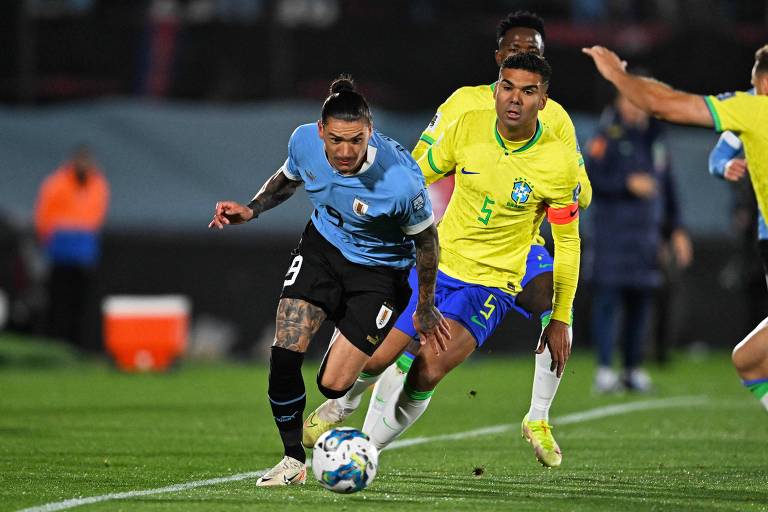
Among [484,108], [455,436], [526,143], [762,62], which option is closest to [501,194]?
[526,143]

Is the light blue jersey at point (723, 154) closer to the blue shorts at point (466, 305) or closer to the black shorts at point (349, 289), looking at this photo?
the blue shorts at point (466, 305)

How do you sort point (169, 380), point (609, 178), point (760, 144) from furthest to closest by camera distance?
point (169, 380)
point (609, 178)
point (760, 144)

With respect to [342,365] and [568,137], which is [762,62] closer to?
[568,137]

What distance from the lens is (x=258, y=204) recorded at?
24.5ft

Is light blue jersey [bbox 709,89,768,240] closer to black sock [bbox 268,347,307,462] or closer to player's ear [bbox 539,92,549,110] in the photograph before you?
player's ear [bbox 539,92,549,110]

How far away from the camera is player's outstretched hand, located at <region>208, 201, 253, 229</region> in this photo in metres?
7.14

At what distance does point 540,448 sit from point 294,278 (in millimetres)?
1693

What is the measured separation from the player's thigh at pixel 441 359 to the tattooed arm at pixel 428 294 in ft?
1.61

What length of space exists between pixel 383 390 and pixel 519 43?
6.51 ft

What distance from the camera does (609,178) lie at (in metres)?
13.3

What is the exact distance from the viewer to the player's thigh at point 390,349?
7.95 m

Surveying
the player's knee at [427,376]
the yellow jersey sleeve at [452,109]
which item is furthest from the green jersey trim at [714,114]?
the player's knee at [427,376]

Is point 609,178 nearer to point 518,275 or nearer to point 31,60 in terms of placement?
point 518,275

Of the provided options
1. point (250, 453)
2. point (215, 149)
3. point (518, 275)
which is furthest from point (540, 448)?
point (215, 149)
